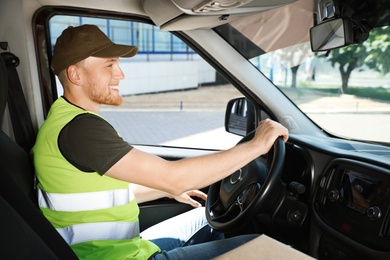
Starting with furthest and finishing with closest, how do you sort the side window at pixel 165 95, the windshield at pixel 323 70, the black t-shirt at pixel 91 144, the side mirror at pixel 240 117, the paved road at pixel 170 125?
1. the paved road at pixel 170 125
2. the side window at pixel 165 95
3. the side mirror at pixel 240 117
4. the windshield at pixel 323 70
5. the black t-shirt at pixel 91 144

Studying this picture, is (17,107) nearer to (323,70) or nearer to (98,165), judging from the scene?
(98,165)

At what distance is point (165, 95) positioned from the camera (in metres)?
11.3

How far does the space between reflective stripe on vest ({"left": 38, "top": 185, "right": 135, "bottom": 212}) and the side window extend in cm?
106

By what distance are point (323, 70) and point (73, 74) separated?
1592 millimetres

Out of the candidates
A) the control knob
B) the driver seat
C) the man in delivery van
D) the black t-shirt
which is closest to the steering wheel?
the man in delivery van

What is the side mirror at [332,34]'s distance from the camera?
175cm

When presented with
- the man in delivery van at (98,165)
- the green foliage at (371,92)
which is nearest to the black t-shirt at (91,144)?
the man in delivery van at (98,165)

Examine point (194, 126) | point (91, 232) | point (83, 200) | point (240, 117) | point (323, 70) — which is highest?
point (323, 70)

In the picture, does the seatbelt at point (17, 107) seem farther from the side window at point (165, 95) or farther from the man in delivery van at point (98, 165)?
the man in delivery van at point (98, 165)

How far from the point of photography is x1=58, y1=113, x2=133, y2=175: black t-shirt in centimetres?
138

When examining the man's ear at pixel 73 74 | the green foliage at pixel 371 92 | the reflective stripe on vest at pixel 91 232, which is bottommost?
the reflective stripe on vest at pixel 91 232

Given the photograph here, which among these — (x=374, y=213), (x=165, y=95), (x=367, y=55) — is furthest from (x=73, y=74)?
(x=165, y=95)

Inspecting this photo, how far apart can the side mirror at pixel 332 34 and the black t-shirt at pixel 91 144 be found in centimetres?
99

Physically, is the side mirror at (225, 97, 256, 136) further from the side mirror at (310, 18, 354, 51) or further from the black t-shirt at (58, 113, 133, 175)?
the black t-shirt at (58, 113, 133, 175)
